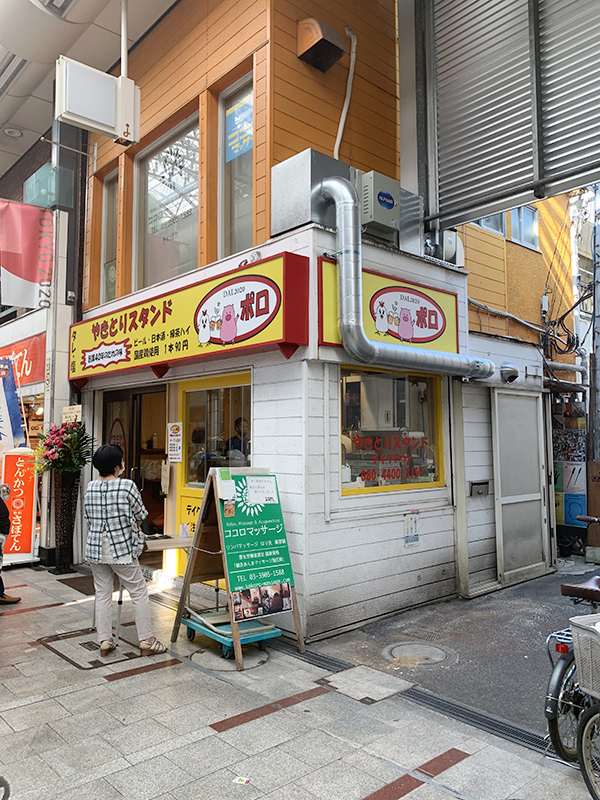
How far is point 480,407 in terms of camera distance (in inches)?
287

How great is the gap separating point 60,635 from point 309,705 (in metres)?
2.64

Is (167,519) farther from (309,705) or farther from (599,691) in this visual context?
(599,691)

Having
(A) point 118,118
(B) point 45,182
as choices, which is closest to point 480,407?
(A) point 118,118

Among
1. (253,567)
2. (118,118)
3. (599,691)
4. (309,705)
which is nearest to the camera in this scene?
(599,691)

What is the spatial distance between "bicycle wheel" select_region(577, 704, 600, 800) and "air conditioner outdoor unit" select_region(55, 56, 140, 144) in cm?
676

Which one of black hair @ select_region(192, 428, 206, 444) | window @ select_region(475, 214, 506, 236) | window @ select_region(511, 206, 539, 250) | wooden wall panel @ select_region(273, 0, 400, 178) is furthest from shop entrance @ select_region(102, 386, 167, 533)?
window @ select_region(511, 206, 539, 250)

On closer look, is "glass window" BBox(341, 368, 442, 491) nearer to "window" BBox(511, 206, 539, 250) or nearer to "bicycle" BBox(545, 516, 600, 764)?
"bicycle" BBox(545, 516, 600, 764)

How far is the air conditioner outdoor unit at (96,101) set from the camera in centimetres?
635

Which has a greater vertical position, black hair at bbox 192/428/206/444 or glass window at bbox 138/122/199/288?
glass window at bbox 138/122/199/288

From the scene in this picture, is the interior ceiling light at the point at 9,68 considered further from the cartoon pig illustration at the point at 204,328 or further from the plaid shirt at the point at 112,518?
the plaid shirt at the point at 112,518

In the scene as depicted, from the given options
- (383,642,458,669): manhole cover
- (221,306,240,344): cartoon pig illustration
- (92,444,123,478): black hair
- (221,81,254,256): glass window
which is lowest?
(383,642,458,669): manhole cover

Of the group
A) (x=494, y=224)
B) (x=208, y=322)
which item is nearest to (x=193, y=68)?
(x=208, y=322)

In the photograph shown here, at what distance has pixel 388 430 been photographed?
6.25m

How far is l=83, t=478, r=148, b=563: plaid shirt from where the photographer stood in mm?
4777
